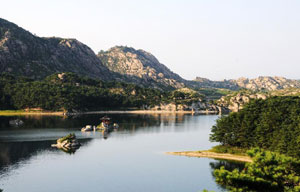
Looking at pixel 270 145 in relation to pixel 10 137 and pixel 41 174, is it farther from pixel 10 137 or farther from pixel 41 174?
pixel 10 137

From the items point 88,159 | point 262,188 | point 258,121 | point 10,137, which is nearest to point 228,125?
point 258,121

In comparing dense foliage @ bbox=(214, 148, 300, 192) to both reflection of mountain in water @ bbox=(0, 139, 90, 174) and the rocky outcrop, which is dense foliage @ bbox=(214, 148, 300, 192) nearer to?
reflection of mountain in water @ bbox=(0, 139, 90, 174)

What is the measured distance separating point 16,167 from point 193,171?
198ft

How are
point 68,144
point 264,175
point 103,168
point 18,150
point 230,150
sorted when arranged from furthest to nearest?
point 68,144 < point 18,150 < point 230,150 < point 103,168 < point 264,175

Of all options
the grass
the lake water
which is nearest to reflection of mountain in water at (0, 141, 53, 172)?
the lake water

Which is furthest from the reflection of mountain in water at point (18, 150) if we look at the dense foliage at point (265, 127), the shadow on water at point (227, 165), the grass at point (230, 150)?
the dense foliage at point (265, 127)

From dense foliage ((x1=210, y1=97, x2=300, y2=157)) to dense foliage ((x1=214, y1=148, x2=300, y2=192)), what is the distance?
43453mm

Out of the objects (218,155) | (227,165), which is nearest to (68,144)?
(218,155)

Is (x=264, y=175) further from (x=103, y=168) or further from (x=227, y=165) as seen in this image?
(x=103, y=168)

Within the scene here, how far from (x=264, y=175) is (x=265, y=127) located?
234ft

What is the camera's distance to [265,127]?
128750 millimetres

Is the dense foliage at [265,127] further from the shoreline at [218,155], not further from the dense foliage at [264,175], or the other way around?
the dense foliage at [264,175]

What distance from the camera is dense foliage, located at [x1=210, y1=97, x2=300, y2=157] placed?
376 feet

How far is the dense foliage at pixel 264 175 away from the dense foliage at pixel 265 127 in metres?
43.5
